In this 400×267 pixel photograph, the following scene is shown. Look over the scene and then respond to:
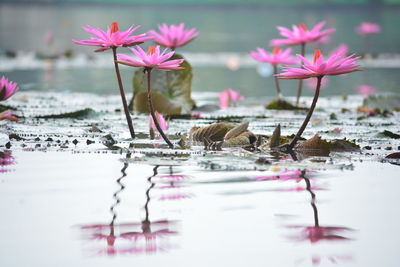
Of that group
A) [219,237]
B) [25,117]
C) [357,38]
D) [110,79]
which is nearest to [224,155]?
[219,237]

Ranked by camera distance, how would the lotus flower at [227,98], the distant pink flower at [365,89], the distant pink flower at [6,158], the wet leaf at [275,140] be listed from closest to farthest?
the distant pink flower at [6,158] → the wet leaf at [275,140] → the lotus flower at [227,98] → the distant pink flower at [365,89]

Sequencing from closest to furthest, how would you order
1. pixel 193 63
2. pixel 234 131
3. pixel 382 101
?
pixel 234 131 < pixel 382 101 < pixel 193 63

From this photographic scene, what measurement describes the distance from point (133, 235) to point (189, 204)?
353 mm

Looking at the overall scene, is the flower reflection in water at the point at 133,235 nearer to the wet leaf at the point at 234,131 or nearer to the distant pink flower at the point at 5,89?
the wet leaf at the point at 234,131

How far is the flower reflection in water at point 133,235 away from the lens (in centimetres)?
174

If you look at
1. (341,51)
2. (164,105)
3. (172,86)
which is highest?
(341,51)

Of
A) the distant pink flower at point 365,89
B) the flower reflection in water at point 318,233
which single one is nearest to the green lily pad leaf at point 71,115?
the flower reflection in water at point 318,233

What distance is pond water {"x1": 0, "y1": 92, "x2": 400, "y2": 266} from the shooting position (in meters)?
1.73

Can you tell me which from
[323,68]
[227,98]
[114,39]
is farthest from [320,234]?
[227,98]

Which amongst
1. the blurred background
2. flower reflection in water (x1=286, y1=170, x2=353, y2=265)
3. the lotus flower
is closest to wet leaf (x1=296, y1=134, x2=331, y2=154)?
flower reflection in water (x1=286, y1=170, x2=353, y2=265)

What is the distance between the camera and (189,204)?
2166mm

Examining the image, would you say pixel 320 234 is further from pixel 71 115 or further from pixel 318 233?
pixel 71 115

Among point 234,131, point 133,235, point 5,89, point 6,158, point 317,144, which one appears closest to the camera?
point 133,235

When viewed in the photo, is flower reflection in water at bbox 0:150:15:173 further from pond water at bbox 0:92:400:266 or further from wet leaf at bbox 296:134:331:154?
wet leaf at bbox 296:134:331:154
